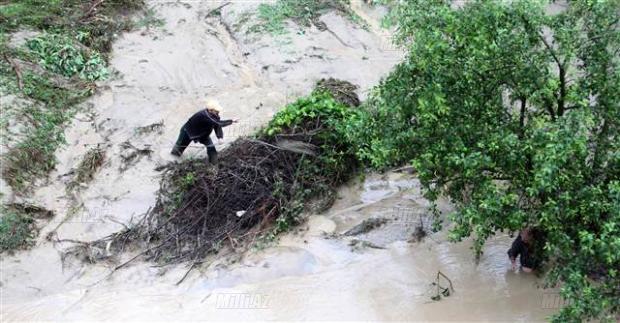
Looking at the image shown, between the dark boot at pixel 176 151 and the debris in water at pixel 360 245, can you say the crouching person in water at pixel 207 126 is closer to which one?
the dark boot at pixel 176 151

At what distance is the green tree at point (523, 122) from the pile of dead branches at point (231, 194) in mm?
2673

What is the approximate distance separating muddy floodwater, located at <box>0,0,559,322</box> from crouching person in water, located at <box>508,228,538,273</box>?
0.59 feet

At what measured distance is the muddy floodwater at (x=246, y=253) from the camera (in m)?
8.12

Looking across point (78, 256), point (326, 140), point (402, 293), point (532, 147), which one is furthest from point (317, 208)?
point (532, 147)

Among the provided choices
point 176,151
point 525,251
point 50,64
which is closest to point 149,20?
point 50,64

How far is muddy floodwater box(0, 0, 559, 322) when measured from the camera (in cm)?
812

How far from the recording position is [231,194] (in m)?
9.50

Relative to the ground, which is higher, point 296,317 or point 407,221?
point 407,221

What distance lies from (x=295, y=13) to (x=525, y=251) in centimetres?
755

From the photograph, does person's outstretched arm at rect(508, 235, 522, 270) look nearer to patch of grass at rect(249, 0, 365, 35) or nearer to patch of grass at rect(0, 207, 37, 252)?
patch of grass at rect(0, 207, 37, 252)

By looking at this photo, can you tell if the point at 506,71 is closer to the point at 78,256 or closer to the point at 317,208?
the point at 317,208

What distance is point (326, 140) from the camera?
32.5 feet

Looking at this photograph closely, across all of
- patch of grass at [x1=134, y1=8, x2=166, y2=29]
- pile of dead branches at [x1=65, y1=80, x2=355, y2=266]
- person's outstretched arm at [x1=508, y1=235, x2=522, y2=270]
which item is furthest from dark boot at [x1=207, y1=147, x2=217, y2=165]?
patch of grass at [x1=134, y1=8, x2=166, y2=29]

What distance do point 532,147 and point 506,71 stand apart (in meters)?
1.06
